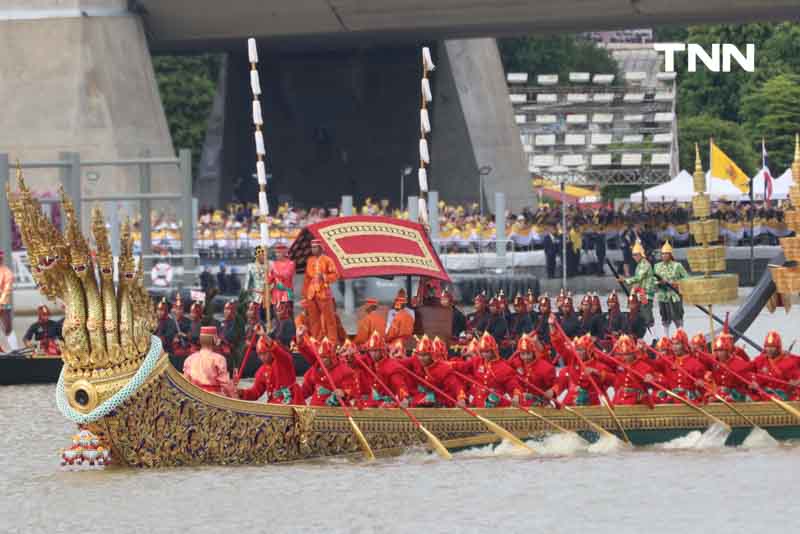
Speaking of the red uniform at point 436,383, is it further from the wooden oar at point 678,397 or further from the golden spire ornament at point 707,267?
the golden spire ornament at point 707,267

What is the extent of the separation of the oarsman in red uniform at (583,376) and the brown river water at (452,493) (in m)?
0.48

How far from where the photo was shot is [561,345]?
21469mm

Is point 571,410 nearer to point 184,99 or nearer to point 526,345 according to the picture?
point 526,345

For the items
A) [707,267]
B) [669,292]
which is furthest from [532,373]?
[669,292]

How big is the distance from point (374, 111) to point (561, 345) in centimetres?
3753

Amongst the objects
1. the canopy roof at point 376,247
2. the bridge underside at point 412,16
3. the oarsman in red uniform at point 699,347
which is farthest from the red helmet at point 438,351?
the bridge underside at point 412,16

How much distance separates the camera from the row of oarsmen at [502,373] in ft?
67.2

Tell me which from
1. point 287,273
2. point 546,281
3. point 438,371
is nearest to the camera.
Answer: point 438,371

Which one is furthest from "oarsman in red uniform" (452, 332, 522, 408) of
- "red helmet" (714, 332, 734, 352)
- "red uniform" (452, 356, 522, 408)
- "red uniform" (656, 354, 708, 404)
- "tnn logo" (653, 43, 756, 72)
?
"tnn logo" (653, 43, 756, 72)

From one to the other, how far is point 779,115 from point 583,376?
189ft

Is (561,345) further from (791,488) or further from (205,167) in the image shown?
(205,167)

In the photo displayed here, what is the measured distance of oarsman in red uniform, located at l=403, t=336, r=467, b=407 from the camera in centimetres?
2077

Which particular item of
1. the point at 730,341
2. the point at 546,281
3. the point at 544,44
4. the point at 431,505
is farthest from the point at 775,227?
the point at 544,44

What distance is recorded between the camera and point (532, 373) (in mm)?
20938
